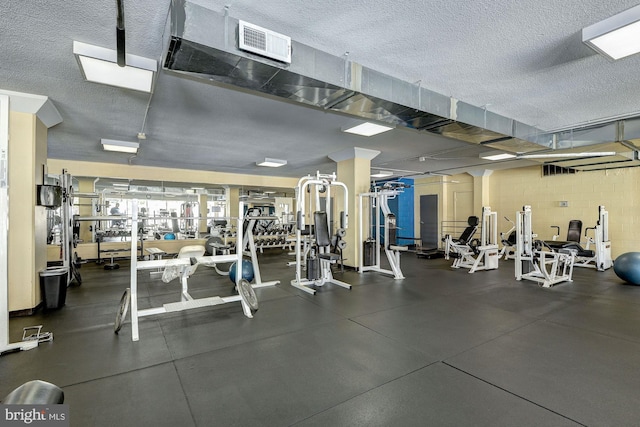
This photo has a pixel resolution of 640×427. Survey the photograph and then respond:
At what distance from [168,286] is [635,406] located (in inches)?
210

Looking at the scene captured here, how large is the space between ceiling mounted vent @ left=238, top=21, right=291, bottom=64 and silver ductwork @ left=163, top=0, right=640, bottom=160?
5 centimetres

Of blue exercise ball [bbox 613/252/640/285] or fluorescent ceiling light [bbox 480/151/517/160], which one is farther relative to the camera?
fluorescent ceiling light [bbox 480/151/517/160]

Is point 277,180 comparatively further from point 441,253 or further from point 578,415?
point 578,415

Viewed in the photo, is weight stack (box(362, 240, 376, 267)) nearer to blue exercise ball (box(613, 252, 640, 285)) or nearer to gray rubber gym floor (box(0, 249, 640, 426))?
gray rubber gym floor (box(0, 249, 640, 426))

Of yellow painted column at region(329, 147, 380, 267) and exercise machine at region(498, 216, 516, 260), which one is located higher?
yellow painted column at region(329, 147, 380, 267)

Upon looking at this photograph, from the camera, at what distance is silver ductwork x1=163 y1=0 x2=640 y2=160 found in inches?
72.9

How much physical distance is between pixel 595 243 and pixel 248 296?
7.30 m

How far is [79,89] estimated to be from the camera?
3.21 m

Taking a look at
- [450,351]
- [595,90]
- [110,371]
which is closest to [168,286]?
[110,371]

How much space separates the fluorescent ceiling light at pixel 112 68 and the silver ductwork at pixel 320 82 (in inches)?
28.9

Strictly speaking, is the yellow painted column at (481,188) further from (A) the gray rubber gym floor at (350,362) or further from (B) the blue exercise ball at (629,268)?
(A) the gray rubber gym floor at (350,362)

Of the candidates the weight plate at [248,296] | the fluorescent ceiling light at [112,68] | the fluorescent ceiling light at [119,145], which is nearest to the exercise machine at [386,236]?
the weight plate at [248,296]

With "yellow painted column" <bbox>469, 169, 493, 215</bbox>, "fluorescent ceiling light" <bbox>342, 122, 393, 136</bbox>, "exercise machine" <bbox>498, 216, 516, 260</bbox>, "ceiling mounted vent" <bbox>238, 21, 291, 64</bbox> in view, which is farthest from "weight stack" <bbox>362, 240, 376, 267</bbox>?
"yellow painted column" <bbox>469, 169, 493, 215</bbox>

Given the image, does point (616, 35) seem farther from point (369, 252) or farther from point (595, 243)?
point (595, 243)
